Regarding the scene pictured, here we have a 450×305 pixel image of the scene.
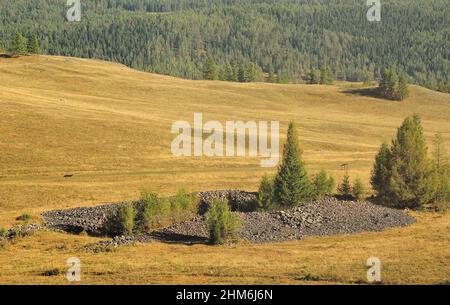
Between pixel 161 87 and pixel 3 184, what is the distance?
280ft

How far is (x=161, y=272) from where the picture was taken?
36.6m

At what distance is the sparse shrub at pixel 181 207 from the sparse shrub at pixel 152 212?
1258mm

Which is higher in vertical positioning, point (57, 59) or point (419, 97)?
point (57, 59)

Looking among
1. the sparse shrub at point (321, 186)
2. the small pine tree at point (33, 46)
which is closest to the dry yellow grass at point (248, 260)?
the sparse shrub at point (321, 186)

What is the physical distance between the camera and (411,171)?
64938 mm

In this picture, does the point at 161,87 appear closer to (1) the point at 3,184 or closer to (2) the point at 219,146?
(2) the point at 219,146

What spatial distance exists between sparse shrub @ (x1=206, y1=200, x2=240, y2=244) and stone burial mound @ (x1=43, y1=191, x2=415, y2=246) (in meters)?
1.77

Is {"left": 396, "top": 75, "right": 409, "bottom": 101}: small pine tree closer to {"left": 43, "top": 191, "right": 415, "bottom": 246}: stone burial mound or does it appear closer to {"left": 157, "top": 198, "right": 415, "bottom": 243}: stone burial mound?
{"left": 43, "top": 191, "right": 415, "bottom": 246}: stone burial mound

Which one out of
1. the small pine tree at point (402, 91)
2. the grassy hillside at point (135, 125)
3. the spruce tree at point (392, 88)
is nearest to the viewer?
the grassy hillside at point (135, 125)

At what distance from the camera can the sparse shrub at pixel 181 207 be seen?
5591cm

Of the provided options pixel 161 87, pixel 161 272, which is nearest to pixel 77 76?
A: pixel 161 87

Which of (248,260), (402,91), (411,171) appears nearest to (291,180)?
(411,171)

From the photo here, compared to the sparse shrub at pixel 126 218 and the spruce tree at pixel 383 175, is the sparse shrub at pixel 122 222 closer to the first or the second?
the sparse shrub at pixel 126 218

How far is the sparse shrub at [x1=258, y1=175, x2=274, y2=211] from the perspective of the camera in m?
61.1
